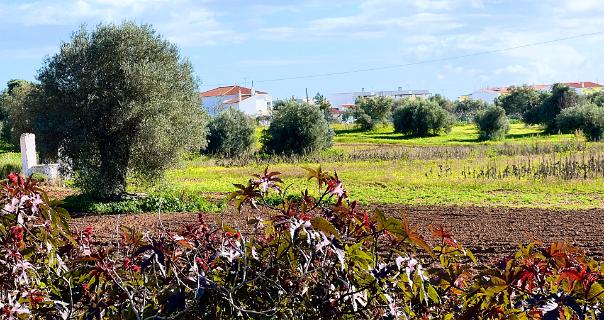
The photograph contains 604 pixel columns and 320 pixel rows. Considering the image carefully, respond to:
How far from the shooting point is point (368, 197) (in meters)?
20.6

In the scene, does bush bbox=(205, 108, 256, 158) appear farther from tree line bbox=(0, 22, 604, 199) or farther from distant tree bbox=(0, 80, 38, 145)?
tree line bbox=(0, 22, 604, 199)

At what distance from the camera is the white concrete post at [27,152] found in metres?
26.2

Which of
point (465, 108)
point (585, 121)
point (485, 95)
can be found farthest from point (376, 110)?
point (485, 95)

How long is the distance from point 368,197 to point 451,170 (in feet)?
28.1

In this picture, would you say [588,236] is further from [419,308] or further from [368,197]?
[419,308]

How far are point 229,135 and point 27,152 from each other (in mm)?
18257

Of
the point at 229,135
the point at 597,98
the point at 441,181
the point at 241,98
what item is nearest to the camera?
the point at 441,181

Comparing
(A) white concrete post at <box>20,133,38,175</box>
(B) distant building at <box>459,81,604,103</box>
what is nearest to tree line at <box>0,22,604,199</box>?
(A) white concrete post at <box>20,133,38,175</box>

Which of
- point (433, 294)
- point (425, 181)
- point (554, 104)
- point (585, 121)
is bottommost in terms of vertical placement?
point (425, 181)

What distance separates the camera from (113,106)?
18.9 metres

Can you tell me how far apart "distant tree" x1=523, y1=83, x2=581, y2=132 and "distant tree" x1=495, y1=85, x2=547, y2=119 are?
10122 mm

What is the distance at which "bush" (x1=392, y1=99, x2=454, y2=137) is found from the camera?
60.3 m

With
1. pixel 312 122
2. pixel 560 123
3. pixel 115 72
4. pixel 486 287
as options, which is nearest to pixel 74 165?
pixel 115 72

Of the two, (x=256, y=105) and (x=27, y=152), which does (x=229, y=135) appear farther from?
(x=256, y=105)
